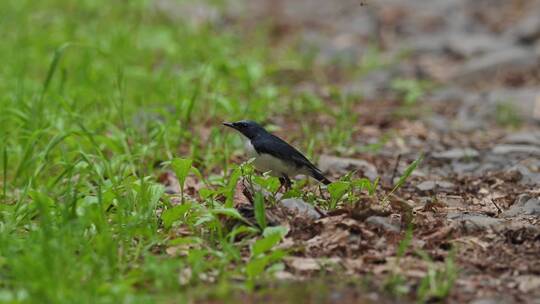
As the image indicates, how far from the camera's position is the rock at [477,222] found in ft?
14.9

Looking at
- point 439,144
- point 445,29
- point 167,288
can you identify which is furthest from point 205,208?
point 445,29

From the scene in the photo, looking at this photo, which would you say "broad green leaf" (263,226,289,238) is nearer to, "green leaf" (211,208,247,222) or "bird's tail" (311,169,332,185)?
"green leaf" (211,208,247,222)

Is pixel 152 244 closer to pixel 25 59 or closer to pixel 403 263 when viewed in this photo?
pixel 403 263

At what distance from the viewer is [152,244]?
13.8ft

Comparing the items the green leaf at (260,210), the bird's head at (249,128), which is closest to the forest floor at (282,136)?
the green leaf at (260,210)

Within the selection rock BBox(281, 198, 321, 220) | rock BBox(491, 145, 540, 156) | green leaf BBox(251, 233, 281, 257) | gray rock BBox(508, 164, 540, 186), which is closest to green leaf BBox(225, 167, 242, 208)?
rock BBox(281, 198, 321, 220)

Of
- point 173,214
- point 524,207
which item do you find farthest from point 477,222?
point 173,214

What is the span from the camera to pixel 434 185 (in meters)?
5.93

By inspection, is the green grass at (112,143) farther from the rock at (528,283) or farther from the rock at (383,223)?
the rock at (528,283)

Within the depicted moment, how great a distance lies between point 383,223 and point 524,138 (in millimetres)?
3194

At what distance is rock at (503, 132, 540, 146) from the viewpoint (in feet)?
23.5

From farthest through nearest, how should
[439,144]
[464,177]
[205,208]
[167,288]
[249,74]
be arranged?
[249,74]
[439,144]
[464,177]
[205,208]
[167,288]

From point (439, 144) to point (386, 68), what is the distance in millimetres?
2769

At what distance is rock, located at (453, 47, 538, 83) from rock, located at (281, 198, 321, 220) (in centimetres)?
548
